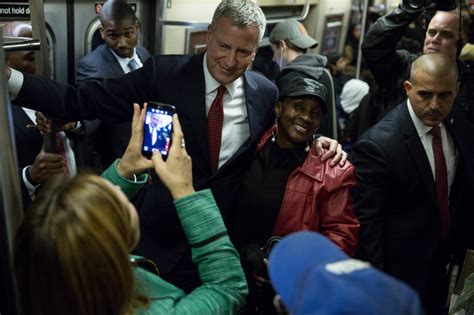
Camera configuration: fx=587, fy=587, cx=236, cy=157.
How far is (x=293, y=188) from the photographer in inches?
95.0

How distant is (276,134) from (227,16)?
0.54 meters

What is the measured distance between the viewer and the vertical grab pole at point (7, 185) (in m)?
1.21

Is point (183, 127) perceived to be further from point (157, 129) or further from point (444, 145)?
point (444, 145)

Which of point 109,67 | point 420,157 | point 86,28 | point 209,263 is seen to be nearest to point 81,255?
point 209,263

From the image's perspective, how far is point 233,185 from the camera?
247cm

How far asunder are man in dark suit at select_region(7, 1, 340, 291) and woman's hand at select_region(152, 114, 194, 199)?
702 mm

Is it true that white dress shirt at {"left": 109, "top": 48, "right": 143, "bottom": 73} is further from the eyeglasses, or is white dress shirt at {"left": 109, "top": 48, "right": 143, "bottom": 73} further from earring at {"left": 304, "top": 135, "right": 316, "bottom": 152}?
the eyeglasses

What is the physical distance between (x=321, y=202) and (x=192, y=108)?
2.15 feet

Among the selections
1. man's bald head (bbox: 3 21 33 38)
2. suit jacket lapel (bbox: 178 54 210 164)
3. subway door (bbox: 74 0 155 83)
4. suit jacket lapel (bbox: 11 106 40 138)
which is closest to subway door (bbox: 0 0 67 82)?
subway door (bbox: 74 0 155 83)

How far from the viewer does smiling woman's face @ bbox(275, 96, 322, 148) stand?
2.46 meters

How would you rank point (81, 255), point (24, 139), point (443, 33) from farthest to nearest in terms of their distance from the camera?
point (443, 33)
point (24, 139)
point (81, 255)

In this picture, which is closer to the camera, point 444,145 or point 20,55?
point 20,55

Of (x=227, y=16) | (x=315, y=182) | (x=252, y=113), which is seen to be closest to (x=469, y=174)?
(x=315, y=182)

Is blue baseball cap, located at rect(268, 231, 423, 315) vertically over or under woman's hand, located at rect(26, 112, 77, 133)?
over
